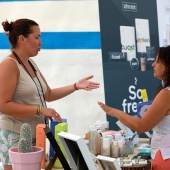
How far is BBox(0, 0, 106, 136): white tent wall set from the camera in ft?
13.4

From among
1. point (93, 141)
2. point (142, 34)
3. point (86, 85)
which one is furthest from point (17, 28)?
point (142, 34)

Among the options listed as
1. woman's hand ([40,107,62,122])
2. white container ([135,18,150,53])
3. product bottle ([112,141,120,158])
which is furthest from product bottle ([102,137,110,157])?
white container ([135,18,150,53])

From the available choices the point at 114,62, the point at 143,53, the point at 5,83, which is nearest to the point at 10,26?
the point at 5,83

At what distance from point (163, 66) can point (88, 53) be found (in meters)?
2.06

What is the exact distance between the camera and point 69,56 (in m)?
4.12

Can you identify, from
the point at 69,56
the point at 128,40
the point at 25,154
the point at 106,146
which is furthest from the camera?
the point at 128,40

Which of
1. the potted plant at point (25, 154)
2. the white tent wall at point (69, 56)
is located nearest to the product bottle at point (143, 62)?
the white tent wall at point (69, 56)

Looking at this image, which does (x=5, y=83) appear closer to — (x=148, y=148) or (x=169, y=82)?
(x=169, y=82)

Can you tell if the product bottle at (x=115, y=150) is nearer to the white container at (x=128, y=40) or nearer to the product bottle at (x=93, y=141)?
the product bottle at (x=93, y=141)

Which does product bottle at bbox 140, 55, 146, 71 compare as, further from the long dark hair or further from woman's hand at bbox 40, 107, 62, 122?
woman's hand at bbox 40, 107, 62, 122

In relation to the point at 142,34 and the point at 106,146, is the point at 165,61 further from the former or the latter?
the point at 142,34

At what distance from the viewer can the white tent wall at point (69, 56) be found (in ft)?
13.4

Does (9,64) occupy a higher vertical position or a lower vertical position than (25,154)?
higher

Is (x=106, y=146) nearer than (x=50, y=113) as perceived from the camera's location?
No
